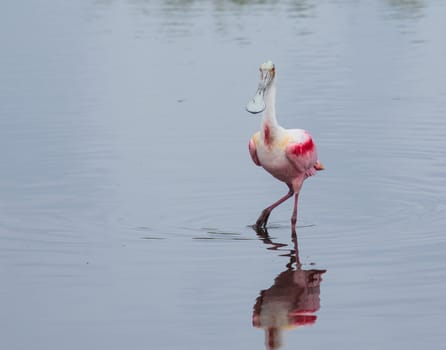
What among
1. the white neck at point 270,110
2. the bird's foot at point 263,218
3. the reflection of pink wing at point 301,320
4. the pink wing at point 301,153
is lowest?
the reflection of pink wing at point 301,320

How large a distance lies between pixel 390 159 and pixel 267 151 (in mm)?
3338

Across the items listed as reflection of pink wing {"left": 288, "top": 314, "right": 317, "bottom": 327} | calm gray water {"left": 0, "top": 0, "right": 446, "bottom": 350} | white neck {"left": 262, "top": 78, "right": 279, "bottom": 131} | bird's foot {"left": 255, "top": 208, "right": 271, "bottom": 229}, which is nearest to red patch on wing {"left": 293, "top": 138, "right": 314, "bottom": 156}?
white neck {"left": 262, "top": 78, "right": 279, "bottom": 131}

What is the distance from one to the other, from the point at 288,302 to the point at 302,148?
2354 mm

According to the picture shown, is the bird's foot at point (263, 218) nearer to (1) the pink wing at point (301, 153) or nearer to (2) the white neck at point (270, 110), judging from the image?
(1) the pink wing at point (301, 153)

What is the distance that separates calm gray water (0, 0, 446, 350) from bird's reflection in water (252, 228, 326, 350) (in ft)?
0.08

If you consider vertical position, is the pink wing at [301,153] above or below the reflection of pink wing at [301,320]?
above

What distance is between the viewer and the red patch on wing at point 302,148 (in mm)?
10609

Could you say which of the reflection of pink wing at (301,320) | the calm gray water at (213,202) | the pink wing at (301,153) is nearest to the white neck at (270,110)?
the pink wing at (301,153)

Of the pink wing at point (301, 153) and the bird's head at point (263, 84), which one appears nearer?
the pink wing at point (301, 153)

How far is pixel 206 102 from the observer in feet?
58.8

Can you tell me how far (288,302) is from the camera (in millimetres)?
8547


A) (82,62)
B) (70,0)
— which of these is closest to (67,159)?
(82,62)

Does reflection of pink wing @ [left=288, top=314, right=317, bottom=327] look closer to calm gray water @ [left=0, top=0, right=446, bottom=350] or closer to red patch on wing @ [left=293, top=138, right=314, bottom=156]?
calm gray water @ [left=0, top=0, right=446, bottom=350]

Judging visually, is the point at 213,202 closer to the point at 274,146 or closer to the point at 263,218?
the point at 263,218
